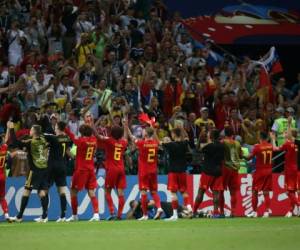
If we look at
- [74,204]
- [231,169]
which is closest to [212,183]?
[231,169]

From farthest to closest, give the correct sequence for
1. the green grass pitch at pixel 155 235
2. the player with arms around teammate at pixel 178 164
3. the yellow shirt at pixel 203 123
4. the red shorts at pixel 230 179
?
the yellow shirt at pixel 203 123
the red shorts at pixel 230 179
the player with arms around teammate at pixel 178 164
the green grass pitch at pixel 155 235

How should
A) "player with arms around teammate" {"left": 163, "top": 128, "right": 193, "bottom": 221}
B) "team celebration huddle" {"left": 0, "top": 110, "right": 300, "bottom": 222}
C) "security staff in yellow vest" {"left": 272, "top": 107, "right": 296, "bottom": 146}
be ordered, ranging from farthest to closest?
"security staff in yellow vest" {"left": 272, "top": 107, "right": 296, "bottom": 146} → "player with arms around teammate" {"left": 163, "top": 128, "right": 193, "bottom": 221} → "team celebration huddle" {"left": 0, "top": 110, "right": 300, "bottom": 222}

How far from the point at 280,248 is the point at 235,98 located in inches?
557

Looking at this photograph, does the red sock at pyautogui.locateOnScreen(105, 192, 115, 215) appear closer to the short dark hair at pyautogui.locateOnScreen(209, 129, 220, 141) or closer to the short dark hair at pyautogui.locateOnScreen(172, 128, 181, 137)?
the short dark hair at pyautogui.locateOnScreen(172, 128, 181, 137)

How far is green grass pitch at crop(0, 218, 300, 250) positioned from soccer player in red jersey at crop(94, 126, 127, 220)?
44.9 inches

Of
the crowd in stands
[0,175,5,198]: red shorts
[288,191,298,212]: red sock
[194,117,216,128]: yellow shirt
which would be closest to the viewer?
[0,175,5,198]: red shorts

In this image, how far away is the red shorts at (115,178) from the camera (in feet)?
75.0

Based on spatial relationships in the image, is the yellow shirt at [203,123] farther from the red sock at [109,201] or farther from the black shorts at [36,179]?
the black shorts at [36,179]

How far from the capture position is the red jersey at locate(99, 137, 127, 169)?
75.1 ft

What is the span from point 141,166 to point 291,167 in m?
3.86

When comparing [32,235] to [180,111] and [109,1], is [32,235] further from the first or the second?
[109,1]

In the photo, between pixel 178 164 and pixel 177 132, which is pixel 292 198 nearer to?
pixel 178 164

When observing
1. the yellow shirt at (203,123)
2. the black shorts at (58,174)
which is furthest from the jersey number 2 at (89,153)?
the yellow shirt at (203,123)

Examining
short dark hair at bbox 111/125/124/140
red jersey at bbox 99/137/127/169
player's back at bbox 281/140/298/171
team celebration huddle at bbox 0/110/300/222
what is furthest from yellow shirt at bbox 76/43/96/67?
player's back at bbox 281/140/298/171
